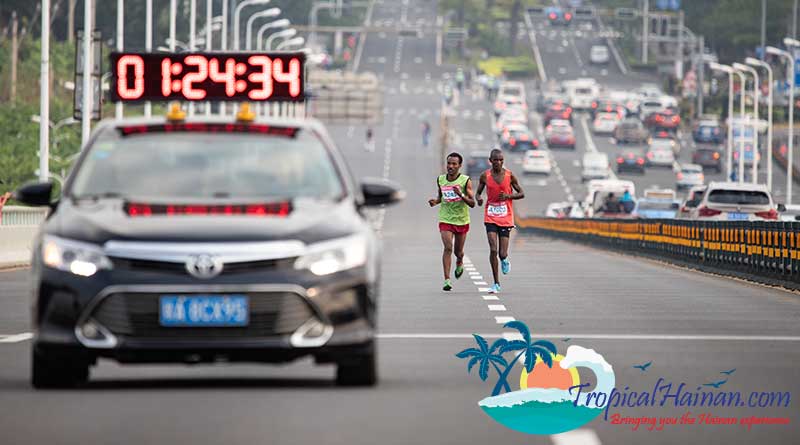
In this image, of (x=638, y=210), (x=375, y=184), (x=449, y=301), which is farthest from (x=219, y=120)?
(x=638, y=210)

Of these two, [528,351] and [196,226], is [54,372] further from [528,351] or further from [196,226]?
[528,351]

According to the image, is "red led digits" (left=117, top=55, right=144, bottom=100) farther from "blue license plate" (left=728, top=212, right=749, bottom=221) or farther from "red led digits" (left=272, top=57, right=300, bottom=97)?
"blue license plate" (left=728, top=212, right=749, bottom=221)

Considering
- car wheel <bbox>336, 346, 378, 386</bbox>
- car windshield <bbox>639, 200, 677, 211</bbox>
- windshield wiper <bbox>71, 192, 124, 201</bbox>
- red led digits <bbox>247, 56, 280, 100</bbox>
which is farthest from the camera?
car windshield <bbox>639, 200, 677, 211</bbox>

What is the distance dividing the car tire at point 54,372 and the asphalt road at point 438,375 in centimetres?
10

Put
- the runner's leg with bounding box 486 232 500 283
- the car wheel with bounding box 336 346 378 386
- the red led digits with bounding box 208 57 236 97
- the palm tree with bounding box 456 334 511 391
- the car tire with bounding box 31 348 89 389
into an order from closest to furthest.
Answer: the car tire with bounding box 31 348 89 389 < the car wheel with bounding box 336 346 378 386 < the palm tree with bounding box 456 334 511 391 < the red led digits with bounding box 208 57 236 97 < the runner's leg with bounding box 486 232 500 283

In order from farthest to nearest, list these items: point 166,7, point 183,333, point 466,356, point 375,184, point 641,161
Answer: point 166,7
point 641,161
point 466,356
point 375,184
point 183,333

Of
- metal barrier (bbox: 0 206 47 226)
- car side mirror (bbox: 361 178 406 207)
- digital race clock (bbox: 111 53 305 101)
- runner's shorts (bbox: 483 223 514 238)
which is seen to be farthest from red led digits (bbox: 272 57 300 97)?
car side mirror (bbox: 361 178 406 207)

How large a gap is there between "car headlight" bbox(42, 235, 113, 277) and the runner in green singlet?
539 inches

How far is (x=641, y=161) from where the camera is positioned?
12331cm

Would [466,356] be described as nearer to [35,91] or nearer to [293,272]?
[293,272]

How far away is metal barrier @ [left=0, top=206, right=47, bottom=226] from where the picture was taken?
3781 cm

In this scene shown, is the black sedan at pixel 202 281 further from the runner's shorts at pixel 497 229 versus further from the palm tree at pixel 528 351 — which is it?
the runner's shorts at pixel 497 229

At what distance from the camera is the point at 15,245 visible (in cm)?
3788

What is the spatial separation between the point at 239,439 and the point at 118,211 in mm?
2471
